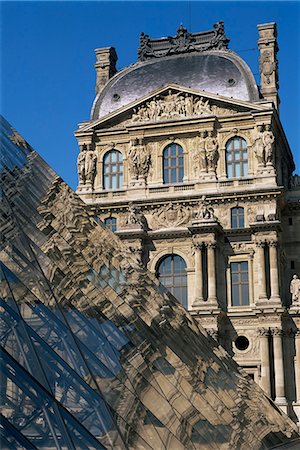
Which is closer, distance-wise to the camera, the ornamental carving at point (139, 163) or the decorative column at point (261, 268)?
the decorative column at point (261, 268)

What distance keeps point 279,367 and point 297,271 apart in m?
5.17

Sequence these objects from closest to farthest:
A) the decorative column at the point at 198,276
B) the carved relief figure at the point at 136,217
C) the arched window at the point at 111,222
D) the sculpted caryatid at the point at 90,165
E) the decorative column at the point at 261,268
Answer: the decorative column at the point at 261,268
the decorative column at the point at 198,276
the carved relief figure at the point at 136,217
the arched window at the point at 111,222
the sculpted caryatid at the point at 90,165

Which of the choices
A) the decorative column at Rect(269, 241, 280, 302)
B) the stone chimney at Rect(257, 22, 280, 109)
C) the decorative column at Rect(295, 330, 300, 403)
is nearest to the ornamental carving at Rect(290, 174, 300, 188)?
the stone chimney at Rect(257, 22, 280, 109)

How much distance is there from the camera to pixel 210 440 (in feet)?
33.3

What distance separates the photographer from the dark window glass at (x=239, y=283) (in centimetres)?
2980

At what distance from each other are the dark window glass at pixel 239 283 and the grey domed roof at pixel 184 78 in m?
7.69

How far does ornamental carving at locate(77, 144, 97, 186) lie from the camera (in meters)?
33.4

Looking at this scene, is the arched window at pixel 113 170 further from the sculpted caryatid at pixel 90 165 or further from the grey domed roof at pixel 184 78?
the grey domed roof at pixel 184 78

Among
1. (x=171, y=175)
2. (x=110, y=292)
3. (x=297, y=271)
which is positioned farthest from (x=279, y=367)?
(x=110, y=292)

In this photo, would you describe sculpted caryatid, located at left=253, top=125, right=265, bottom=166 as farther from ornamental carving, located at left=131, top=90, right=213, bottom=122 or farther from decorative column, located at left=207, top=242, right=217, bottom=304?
decorative column, located at left=207, top=242, right=217, bottom=304

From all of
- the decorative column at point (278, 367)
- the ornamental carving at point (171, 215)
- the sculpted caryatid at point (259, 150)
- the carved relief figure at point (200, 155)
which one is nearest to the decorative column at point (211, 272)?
the ornamental carving at point (171, 215)

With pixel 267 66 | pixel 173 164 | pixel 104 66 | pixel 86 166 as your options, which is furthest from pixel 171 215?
pixel 104 66

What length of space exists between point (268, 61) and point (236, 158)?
559cm

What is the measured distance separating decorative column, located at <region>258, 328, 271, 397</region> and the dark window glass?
1.75 metres
